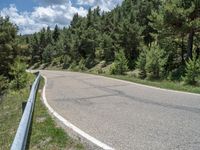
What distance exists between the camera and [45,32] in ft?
388

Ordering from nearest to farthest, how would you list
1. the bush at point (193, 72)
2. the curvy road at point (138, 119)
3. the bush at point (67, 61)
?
the curvy road at point (138, 119), the bush at point (193, 72), the bush at point (67, 61)

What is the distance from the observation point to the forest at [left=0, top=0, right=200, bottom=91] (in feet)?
95.6

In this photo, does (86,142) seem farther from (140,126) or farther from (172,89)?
(172,89)

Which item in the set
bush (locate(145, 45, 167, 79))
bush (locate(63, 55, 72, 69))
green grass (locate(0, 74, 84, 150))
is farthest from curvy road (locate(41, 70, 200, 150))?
bush (locate(63, 55, 72, 69))

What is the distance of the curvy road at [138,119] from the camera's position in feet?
21.7

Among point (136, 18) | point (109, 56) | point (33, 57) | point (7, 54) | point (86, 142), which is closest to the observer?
point (86, 142)

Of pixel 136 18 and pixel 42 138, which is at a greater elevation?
pixel 136 18

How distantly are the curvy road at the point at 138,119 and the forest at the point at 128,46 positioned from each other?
12225mm

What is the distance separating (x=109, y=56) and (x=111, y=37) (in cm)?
417

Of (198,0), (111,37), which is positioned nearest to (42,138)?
(198,0)

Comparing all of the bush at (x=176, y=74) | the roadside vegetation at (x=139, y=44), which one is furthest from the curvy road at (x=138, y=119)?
the bush at (x=176, y=74)

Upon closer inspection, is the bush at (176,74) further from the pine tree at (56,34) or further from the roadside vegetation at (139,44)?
the pine tree at (56,34)

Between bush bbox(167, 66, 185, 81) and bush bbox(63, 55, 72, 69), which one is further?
bush bbox(63, 55, 72, 69)

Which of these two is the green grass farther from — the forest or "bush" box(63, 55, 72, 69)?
"bush" box(63, 55, 72, 69)
